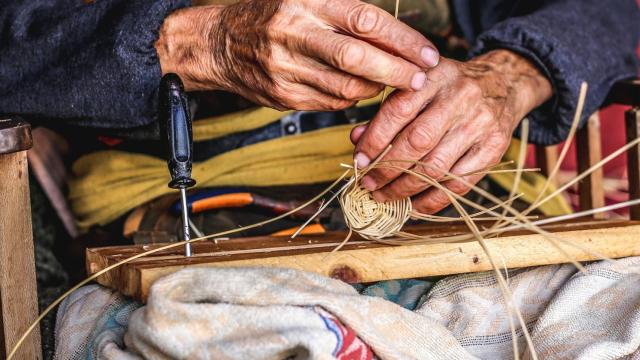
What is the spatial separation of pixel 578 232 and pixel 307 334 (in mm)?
443

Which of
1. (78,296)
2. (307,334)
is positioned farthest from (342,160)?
(307,334)

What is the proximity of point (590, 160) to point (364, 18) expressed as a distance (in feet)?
2.56

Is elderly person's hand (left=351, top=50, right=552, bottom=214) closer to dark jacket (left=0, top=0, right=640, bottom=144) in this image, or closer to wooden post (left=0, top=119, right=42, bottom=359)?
dark jacket (left=0, top=0, right=640, bottom=144)

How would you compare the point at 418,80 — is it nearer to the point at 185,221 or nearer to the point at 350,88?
the point at 350,88

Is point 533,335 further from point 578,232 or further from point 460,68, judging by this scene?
point 460,68

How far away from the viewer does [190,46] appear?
1.16 m

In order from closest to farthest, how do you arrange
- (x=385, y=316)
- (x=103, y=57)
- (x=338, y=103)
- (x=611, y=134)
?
(x=385, y=316) < (x=338, y=103) < (x=103, y=57) < (x=611, y=134)

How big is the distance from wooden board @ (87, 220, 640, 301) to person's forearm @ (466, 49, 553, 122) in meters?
0.30

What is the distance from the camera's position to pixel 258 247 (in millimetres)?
1038

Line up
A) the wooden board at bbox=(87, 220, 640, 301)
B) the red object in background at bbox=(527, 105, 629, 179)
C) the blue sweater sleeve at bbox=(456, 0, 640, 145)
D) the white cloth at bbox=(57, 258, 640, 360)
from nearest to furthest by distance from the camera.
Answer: the white cloth at bbox=(57, 258, 640, 360)
the wooden board at bbox=(87, 220, 640, 301)
the blue sweater sleeve at bbox=(456, 0, 640, 145)
the red object in background at bbox=(527, 105, 629, 179)

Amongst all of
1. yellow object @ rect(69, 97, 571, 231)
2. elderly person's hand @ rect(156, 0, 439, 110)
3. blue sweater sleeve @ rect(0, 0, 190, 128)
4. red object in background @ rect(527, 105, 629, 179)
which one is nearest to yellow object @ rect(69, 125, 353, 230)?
yellow object @ rect(69, 97, 571, 231)

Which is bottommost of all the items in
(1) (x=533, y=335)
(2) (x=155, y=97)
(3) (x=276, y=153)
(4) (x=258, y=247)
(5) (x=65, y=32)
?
(1) (x=533, y=335)

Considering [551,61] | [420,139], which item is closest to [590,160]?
[551,61]

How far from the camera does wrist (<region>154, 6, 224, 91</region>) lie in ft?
3.76
